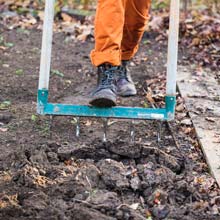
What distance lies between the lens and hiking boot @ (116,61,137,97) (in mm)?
5258

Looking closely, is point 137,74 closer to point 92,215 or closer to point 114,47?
point 114,47

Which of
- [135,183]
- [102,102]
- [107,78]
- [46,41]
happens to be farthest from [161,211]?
[46,41]

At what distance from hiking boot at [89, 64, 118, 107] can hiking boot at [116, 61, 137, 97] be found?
2.68ft

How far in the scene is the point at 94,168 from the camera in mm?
3654

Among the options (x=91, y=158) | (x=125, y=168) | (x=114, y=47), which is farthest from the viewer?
(x=114, y=47)

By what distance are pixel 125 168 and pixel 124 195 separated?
0.83 ft

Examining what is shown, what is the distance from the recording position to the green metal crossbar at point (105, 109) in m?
4.25

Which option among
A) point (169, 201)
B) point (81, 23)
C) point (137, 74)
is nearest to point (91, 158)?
point (169, 201)

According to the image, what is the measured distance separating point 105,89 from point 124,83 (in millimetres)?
1063

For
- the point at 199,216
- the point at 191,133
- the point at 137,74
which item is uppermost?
the point at 137,74

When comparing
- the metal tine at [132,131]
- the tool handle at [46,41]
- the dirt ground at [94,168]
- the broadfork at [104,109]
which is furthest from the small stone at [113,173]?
the tool handle at [46,41]

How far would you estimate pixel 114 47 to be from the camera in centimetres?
426

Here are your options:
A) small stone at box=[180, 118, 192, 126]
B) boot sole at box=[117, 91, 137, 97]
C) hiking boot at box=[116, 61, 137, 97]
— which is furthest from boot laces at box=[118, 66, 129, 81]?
small stone at box=[180, 118, 192, 126]

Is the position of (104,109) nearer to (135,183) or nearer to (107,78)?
(107,78)
